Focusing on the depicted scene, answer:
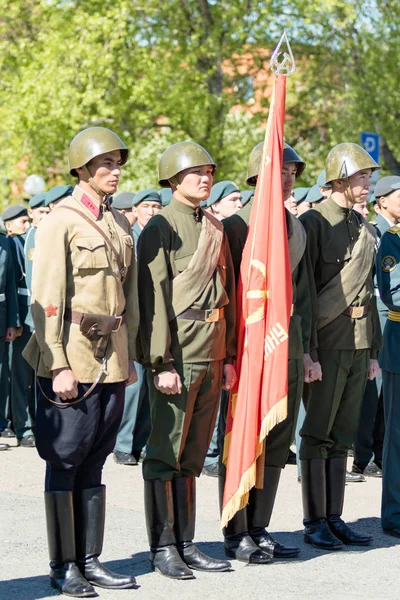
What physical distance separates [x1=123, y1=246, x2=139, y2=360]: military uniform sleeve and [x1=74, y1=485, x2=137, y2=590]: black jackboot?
750 millimetres

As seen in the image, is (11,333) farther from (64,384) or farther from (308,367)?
(64,384)

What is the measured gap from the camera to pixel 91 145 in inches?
226

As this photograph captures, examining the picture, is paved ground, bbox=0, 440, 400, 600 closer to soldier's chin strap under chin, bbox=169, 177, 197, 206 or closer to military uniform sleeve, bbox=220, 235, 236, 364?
military uniform sleeve, bbox=220, 235, 236, 364

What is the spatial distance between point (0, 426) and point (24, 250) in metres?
1.81

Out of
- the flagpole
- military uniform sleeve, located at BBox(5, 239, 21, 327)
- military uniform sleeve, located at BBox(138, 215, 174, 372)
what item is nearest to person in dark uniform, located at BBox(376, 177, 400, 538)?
the flagpole

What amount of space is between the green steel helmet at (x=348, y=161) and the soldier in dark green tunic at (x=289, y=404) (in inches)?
14.6

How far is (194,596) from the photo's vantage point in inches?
221

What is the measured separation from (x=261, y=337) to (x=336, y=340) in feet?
2.51

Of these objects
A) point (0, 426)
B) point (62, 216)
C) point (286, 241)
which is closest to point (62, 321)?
point (62, 216)

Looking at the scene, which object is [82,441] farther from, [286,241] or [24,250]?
[24,250]

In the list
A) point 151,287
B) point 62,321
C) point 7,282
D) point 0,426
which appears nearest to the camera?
point 62,321

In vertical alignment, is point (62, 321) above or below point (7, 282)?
below

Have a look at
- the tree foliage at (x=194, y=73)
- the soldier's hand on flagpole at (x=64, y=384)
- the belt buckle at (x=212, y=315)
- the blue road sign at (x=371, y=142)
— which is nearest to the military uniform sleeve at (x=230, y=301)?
the belt buckle at (x=212, y=315)

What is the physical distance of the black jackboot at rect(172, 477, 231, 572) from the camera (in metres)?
6.07
